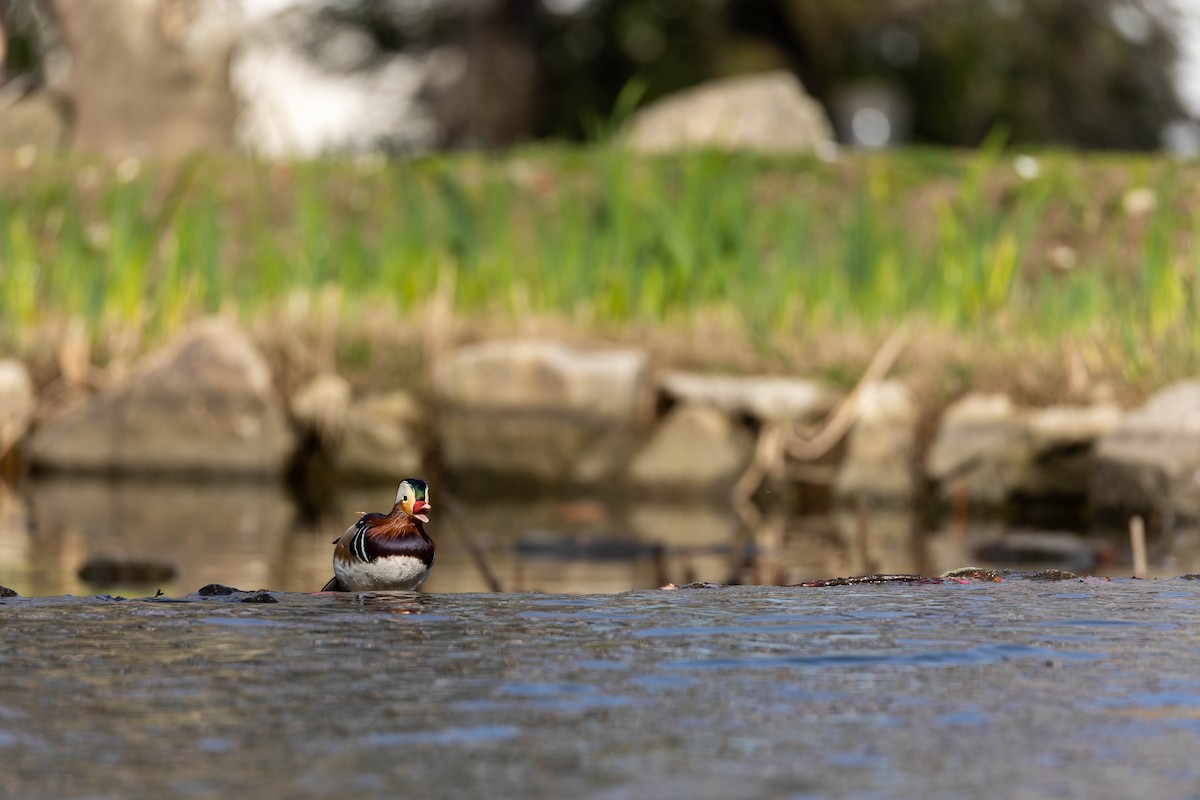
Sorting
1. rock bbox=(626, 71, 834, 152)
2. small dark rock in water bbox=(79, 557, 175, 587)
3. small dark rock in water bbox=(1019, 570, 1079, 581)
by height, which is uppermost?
rock bbox=(626, 71, 834, 152)

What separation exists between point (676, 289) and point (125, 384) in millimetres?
2642

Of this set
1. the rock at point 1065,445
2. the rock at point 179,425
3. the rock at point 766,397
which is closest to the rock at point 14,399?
the rock at point 179,425

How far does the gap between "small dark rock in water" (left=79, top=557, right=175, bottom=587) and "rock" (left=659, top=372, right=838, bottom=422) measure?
11.4 feet

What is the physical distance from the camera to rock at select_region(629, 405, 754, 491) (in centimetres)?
758

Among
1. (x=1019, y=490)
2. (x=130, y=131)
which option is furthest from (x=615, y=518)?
(x=130, y=131)

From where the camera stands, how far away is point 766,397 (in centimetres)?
762

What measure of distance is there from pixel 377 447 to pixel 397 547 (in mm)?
5169

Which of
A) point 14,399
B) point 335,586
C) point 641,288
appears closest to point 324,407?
point 14,399

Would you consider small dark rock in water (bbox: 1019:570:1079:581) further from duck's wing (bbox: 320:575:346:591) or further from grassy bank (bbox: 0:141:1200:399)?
grassy bank (bbox: 0:141:1200:399)

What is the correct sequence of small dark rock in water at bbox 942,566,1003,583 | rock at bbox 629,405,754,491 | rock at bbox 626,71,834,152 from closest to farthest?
small dark rock in water at bbox 942,566,1003,583, rock at bbox 629,405,754,491, rock at bbox 626,71,834,152

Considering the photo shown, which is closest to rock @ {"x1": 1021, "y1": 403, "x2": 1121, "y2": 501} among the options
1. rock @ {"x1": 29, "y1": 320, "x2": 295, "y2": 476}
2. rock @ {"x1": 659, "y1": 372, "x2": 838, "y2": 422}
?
rock @ {"x1": 659, "y1": 372, "x2": 838, "y2": 422}

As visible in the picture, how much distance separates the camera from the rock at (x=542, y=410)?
306 inches

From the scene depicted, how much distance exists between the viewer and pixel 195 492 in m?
7.54

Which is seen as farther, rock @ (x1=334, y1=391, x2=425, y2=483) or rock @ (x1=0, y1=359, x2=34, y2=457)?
rock @ (x1=0, y1=359, x2=34, y2=457)
